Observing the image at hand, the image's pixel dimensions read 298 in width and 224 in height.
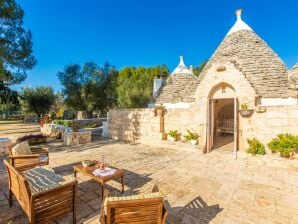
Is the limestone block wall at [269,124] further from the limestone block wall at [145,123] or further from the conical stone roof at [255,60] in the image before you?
the limestone block wall at [145,123]

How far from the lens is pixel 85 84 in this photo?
68.2ft

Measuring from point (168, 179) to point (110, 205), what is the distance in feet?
11.3

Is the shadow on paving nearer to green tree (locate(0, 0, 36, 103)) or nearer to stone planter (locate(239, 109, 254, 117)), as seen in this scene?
stone planter (locate(239, 109, 254, 117))

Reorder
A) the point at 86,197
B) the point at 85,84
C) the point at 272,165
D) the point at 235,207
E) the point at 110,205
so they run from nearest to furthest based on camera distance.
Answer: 1. the point at 110,205
2. the point at 235,207
3. the point at 86,197
4. the point at 272,165
5. the point at 85,84

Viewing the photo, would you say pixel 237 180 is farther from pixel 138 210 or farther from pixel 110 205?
pixel 110 205

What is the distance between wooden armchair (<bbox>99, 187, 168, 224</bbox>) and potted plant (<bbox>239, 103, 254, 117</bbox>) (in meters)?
6.63

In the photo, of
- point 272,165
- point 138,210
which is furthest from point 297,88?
point 138,210

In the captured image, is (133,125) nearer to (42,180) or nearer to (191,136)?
(191,136)

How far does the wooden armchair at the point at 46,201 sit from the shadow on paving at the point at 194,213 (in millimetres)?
1855

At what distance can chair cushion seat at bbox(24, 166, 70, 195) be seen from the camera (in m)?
3.43

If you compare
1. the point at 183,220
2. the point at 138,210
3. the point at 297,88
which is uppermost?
the point at 297,88

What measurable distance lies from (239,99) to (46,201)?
7922mm

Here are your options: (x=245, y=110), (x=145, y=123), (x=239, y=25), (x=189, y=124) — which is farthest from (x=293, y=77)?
(x=145, y=123)

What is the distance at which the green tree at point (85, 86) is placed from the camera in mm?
20656
